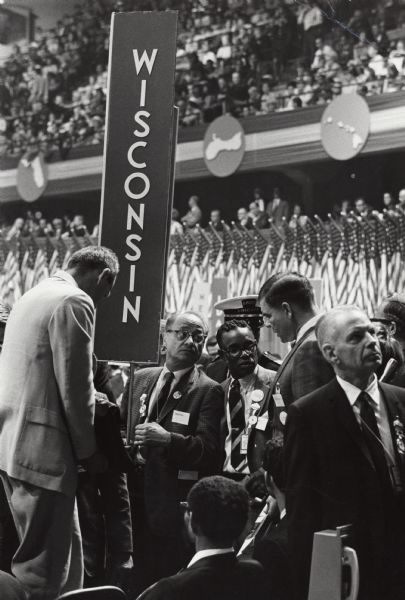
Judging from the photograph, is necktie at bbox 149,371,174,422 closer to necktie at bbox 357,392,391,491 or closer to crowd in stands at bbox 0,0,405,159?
necktie at bbox 357,392,391,491

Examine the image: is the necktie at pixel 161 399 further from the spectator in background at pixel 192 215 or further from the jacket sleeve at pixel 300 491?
the spectator in background at pixel 192 215

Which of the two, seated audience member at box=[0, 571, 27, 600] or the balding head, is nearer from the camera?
seated audience member at box=[0, 571, 27, 600]

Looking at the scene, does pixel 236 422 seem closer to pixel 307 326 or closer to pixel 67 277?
pixel 307 326

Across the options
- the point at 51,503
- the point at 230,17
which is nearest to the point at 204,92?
the point at 230,17

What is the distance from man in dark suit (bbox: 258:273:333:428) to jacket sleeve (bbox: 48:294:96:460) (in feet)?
2.38

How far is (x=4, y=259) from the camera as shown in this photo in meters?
14.8

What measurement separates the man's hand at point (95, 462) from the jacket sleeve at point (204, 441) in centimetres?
55

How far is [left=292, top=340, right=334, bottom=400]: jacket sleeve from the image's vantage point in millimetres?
3375

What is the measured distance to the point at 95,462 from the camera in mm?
3414

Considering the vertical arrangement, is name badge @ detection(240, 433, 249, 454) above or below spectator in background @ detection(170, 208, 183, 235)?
below

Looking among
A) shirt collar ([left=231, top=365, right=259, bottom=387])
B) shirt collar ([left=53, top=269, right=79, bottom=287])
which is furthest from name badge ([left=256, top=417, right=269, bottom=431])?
shirt collar ([left=53, top=269, right=79, bottom=287])

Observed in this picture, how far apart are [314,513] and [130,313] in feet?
4.47

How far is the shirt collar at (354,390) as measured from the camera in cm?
306

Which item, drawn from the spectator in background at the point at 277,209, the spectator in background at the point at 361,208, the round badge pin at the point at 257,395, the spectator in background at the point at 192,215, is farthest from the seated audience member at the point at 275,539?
the spectator in background at the point at 192,215
